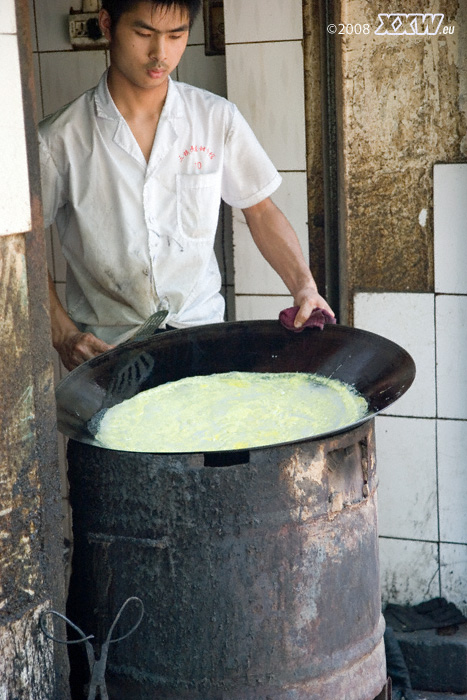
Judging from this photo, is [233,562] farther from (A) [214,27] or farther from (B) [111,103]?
(A) [214,27]

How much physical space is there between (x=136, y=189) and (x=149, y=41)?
0.43m

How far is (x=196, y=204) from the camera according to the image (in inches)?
112

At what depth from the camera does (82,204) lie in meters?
2.78

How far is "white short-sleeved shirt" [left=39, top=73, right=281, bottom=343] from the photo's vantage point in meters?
2.77

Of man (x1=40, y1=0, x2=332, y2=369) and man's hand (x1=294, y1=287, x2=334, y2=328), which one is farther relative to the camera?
man (x1=40, y1=0, x2=332, y2=369)

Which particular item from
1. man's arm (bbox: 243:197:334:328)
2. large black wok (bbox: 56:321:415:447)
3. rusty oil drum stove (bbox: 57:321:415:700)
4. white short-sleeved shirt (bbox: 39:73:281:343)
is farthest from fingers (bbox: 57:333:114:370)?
man's arm (bbox: 243:197:334:328)

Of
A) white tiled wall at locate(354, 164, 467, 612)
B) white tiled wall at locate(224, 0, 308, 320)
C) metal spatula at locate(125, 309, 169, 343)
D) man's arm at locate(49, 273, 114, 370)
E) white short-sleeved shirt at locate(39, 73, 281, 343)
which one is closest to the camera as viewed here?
metal spatula at locate(125, 309, 169, 343)

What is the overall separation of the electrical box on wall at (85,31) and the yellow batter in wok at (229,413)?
1775mm

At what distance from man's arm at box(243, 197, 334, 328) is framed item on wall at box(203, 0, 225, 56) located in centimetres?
84

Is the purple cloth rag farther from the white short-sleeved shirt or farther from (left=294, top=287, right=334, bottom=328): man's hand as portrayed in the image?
the white short-sleeved shirt

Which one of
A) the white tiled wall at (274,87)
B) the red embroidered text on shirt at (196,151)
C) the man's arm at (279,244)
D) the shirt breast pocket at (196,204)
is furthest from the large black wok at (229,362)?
the white tiled wall at (274,87)

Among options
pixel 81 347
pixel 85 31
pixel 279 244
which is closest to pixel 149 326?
pixel 81 347

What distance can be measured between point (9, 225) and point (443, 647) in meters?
2.26

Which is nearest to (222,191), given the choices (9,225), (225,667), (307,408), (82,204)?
(82,204)
